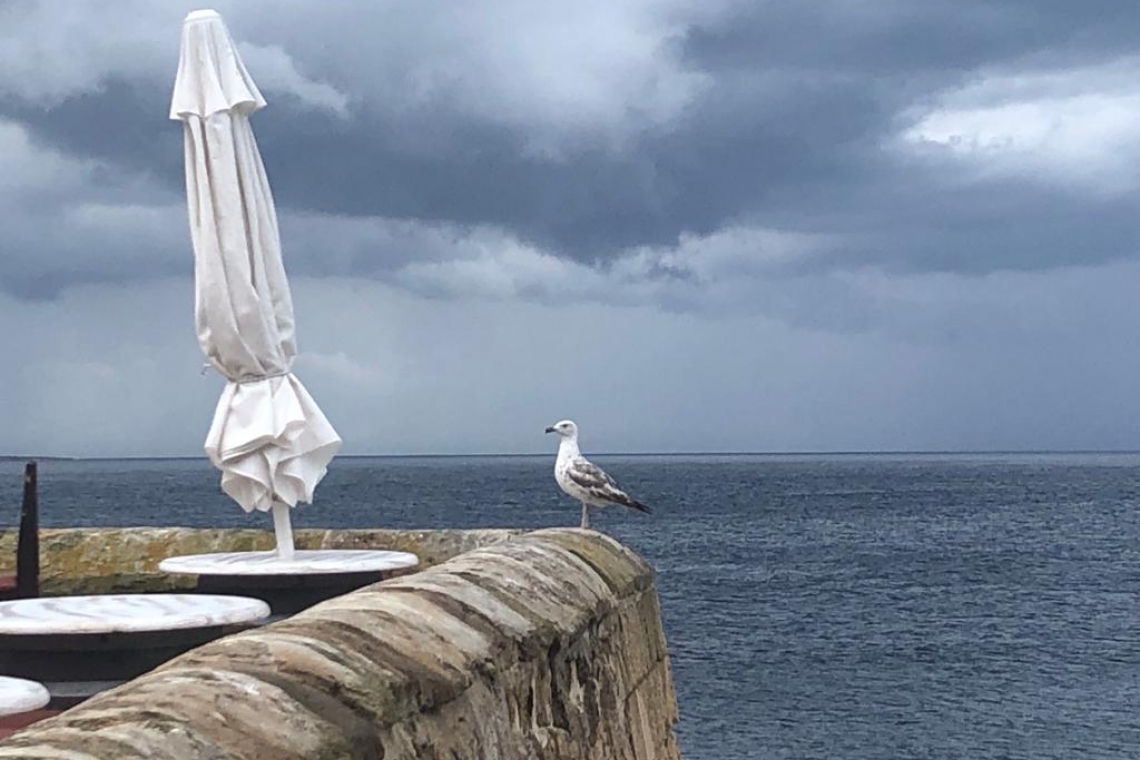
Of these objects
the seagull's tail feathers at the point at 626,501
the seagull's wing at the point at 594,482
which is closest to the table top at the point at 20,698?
the seagull's wing at the point at 594,482

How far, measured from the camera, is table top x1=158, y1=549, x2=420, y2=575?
6.91 metres

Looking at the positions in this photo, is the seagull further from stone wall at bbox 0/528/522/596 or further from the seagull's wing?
stone wall at bbox 0/528/522/596

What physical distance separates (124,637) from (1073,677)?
32.6m

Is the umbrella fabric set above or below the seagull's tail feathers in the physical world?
above

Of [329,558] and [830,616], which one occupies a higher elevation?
[329,558]

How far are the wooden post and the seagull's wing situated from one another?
13.4 feet

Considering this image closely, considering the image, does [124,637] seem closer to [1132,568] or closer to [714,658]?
[714,658]

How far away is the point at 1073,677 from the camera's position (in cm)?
3503

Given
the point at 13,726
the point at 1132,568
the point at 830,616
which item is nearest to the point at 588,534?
the point at 13,726

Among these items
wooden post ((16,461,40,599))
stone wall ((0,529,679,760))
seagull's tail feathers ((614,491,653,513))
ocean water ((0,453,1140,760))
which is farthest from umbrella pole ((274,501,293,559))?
ocean water ((0,453,1140,760))

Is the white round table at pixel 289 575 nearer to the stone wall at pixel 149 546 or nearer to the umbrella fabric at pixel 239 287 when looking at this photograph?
the umbrella fabric at pixel 239 287

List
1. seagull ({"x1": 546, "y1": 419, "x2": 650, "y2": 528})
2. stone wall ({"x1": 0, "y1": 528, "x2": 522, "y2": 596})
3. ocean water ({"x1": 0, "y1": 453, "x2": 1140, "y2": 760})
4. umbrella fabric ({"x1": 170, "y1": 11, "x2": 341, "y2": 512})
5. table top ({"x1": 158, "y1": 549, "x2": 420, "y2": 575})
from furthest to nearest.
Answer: ocean water ({"x1": 0, "y1": 453, "x2": 1140, "y2": 760}), seagull ({"x1": 546, "y1": 419, "x2": 650, "y2": 528}), stone wall ({"x1": 0, "y1": 528, "x2": 522, "y2": 596}), umbrella fabric ({"x1": 170, "y1": 11, "x2": 341, "y2": 512}), table top ({"x1": 158, "y1": 549, "x2": 420, "y2": 575})

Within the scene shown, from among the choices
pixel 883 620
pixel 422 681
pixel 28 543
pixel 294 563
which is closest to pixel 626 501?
pixel 294 563

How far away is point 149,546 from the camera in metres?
9.06
